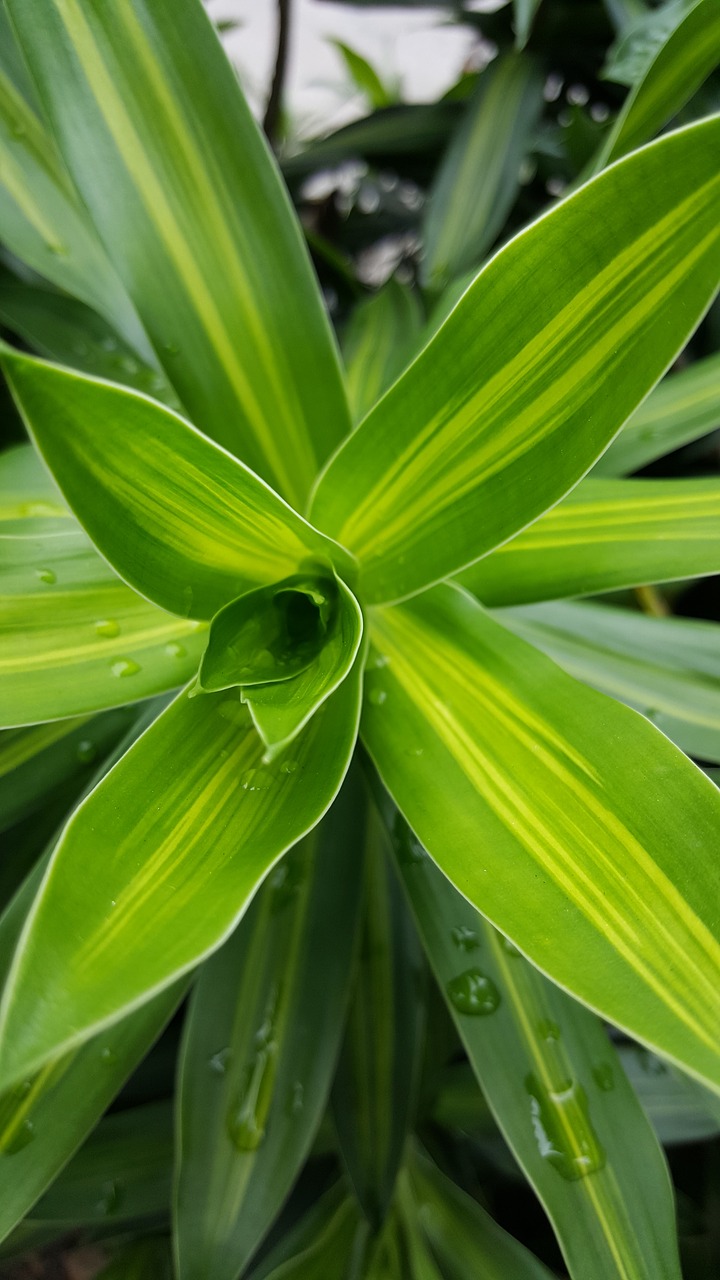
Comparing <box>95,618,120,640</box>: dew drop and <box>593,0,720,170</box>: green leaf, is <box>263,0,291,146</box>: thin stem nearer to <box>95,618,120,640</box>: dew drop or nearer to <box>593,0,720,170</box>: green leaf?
<box>593,0,720,170</box>: green leaf

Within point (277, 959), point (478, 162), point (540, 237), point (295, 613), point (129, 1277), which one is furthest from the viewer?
point (478, 162)

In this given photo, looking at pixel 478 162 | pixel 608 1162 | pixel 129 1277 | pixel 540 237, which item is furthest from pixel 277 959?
pixel 478 162

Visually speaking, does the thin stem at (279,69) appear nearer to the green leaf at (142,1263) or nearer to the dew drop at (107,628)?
the dew drop at (107,628)

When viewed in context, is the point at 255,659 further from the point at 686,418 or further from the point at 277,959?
the point at 686,418

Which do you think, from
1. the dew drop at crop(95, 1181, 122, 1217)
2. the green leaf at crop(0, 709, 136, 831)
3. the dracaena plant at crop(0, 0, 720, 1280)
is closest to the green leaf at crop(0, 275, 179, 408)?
the dracaena plant at crop(0, 0, 720, 1280)

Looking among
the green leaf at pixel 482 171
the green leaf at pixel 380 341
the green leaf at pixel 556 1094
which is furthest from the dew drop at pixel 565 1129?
the green leaf at pixel 482 171

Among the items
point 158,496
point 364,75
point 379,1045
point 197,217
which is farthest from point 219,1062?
point 364,75

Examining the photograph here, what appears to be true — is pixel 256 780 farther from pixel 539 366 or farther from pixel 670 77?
pixel 670 77
